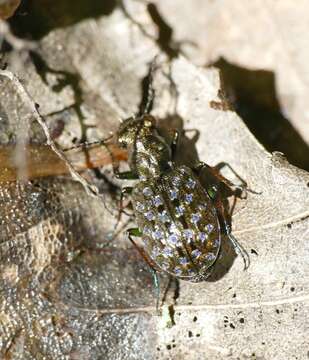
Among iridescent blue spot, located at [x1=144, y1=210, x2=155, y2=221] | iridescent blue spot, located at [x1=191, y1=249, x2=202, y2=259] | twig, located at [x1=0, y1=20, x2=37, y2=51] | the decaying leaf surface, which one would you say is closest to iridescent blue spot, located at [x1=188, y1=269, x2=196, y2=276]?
iridescent blue spot, located at [x1=191, y1=249, x2=202, y2=259]

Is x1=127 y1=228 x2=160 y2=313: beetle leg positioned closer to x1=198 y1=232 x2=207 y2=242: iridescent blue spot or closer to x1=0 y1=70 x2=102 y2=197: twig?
x1=0 y1=70 x2=102 y2=197: twig

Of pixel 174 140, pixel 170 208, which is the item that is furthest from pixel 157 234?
pixel 174 140

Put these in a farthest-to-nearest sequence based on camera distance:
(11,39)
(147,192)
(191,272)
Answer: (11,39) < (147,192) < (191,272)

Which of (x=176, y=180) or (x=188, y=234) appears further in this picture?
(x=176, y=180)

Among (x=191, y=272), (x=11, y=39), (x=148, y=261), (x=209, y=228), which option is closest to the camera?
(x=191, y=272)

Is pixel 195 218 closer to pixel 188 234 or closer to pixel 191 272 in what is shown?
pixel 188 234

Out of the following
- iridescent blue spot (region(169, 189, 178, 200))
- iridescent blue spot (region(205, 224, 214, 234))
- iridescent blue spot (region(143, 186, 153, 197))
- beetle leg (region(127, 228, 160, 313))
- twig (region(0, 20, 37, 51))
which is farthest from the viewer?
twig (region(0, 20, 37, 51))
